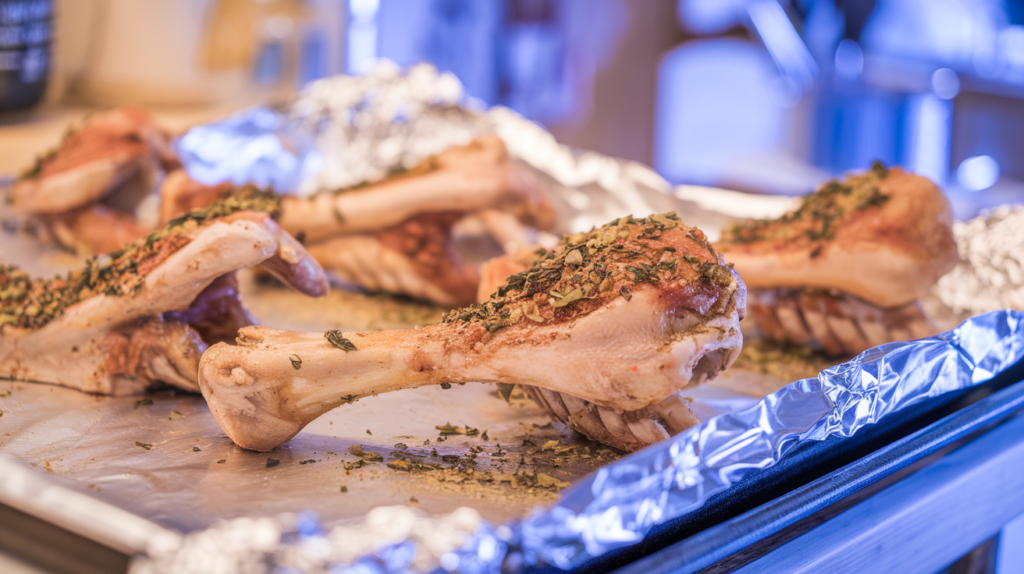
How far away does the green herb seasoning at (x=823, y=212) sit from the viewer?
1.86 m

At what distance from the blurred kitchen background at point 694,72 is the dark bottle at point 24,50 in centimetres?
39

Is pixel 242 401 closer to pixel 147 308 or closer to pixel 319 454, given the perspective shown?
pixel 319 454

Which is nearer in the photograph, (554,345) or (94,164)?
(554,345)

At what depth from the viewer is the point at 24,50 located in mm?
2668

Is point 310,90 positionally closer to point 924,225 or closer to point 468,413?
point 468,413

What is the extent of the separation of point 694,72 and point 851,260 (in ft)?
16.9

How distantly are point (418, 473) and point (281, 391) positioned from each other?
0.93ft

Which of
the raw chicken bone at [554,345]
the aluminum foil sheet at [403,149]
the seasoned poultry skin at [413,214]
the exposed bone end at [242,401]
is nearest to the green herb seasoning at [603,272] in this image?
the raw chicken bone at [554,345]

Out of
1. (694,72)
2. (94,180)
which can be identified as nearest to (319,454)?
(94,180)

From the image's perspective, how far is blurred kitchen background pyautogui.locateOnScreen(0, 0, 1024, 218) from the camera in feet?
11.3

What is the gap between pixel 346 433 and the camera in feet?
4.45

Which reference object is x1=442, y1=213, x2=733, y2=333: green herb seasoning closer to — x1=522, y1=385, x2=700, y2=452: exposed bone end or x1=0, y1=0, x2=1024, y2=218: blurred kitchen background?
x1=522, y1=385, x2=700, y2=452: exposed bone end

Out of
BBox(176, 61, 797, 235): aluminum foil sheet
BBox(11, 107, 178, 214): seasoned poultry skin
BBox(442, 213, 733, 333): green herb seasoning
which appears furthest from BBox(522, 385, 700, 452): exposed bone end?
BBox(11, 107, 178, 214): seasoned poultry skin

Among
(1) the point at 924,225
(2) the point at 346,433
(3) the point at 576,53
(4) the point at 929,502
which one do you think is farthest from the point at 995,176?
(2) the point at 346,433
